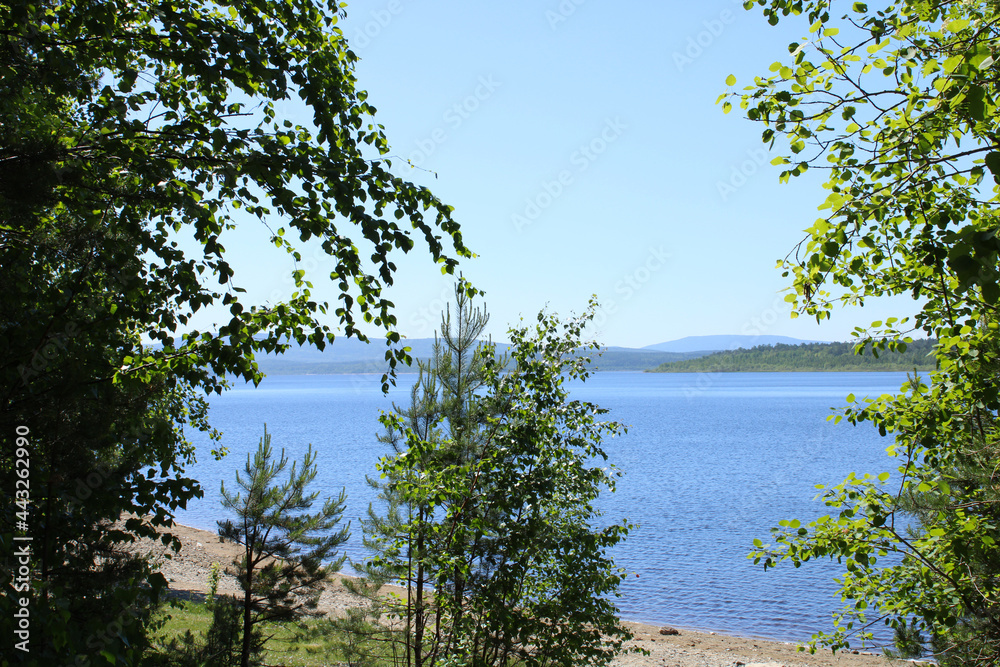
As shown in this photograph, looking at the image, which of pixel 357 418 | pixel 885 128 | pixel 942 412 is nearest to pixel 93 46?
pixel 885 128

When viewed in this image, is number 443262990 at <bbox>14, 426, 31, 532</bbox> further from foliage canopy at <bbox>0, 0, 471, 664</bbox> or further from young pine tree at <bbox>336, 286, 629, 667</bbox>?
young pine tree at <bbox>336, 286, 629, 667</bbox>

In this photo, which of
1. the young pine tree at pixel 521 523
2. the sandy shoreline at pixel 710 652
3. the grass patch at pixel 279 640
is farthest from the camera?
the sandy shoreline at pixel 710 652

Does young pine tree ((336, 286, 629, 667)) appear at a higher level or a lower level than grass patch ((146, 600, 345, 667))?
higher

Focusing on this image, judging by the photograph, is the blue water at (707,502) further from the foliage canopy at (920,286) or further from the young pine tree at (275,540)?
the young pine tree at (275,540)

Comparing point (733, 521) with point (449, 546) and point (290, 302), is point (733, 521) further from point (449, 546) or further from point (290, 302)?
point (290, 302)

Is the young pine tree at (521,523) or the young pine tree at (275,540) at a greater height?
the young pine tree at (521,523)

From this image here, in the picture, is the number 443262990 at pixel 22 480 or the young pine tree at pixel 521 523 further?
the young pine tree at pixel 521 523

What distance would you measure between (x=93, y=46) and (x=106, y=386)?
71.8 inches

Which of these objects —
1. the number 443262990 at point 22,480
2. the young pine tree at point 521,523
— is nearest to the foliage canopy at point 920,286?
the young pine tree at point 521,523

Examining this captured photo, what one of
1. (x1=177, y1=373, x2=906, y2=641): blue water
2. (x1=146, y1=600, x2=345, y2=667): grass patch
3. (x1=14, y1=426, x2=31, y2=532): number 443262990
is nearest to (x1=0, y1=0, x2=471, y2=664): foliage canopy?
(x1=14, y1=426, x2=31, y2=532): number 443262990

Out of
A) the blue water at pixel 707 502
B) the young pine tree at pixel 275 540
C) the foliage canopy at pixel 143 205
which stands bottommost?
the blue water at pixel 707 502

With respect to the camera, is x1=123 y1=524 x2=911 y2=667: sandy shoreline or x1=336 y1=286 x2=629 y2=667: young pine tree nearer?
x1=336 y1=286 x2=629 y2=667: young pine tree

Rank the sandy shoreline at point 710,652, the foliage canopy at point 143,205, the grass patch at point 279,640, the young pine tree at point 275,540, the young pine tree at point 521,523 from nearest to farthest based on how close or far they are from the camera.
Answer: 1. the foliage canopy at point 143,205
2. the young pine tree at point 521,523
3. the young pine tree at point 275,540
4. the grass patch at point 279,640
5. the sandy shoreline at point 710,652

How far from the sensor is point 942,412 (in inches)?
181
